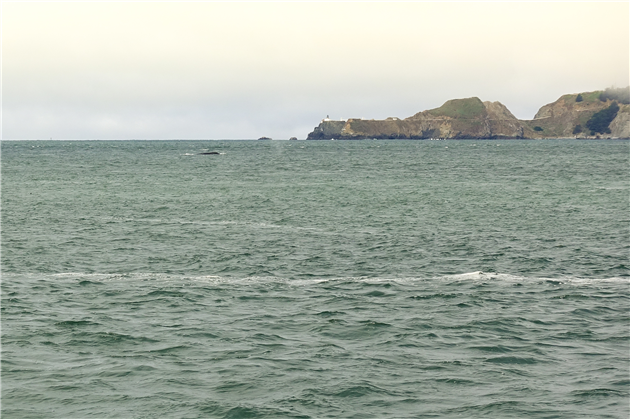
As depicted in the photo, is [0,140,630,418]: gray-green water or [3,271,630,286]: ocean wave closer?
[0,140,630,418]: gray-green water

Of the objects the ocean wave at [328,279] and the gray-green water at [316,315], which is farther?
the ocean wave at [328,279]

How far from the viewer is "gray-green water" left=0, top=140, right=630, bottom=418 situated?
1717 cm

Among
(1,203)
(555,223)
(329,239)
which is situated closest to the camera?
(329,239)

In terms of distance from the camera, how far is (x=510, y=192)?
70375mm

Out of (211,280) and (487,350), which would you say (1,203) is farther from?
(487,350)

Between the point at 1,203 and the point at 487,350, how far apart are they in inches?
2068

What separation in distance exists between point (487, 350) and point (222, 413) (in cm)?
836

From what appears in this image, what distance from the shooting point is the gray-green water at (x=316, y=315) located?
1717cm

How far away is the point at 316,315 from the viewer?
78.3 ft

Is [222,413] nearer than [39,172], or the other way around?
[222,413]

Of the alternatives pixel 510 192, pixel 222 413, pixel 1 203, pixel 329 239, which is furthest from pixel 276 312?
pixel 510 192

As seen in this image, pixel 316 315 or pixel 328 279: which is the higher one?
pixel 328 279

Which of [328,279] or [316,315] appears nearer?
[316,315]

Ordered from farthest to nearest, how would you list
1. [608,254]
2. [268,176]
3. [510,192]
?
1. [268,176]
2. [510,192]
3. [608,254]
